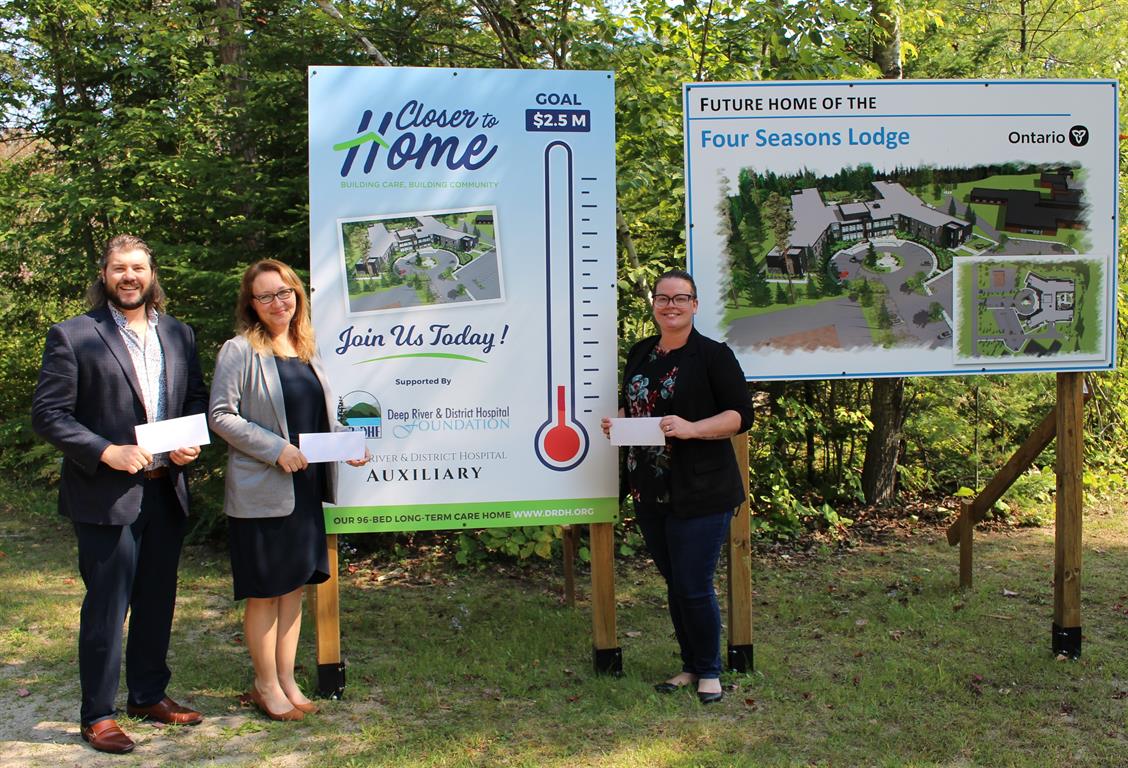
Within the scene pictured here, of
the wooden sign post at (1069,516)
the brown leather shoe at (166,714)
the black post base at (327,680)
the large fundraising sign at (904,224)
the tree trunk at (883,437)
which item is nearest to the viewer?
the brown leather shoe at (166,714)

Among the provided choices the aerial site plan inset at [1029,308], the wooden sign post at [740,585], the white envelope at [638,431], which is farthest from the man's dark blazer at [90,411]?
the aerial site plan inset at [1029,308]

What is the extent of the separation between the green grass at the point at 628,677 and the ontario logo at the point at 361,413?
4.02 ft

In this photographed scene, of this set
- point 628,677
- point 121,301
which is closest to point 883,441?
point 628,677

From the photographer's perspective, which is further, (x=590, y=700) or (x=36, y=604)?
(x=36, y=604)

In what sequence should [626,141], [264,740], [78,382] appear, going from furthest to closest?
[626,141], [264,740], [78,382]

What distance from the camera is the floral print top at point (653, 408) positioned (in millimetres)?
4129

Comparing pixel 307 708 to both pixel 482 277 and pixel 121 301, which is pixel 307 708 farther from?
pixel 482 277

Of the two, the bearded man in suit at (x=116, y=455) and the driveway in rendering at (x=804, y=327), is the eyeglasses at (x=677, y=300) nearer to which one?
the driveway in rendering at (x=804, y=327)

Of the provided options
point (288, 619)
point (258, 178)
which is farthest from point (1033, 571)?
point (258, 178)

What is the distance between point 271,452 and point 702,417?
1758 mm

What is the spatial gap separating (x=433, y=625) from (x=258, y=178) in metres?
3.24

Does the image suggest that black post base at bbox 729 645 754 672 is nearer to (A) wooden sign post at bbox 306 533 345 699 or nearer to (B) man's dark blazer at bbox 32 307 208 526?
(A) wooden sign post at bbox 306 533 345 699

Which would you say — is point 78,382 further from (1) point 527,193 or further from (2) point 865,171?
(2) point 865,171

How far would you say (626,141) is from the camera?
634 centimetres
